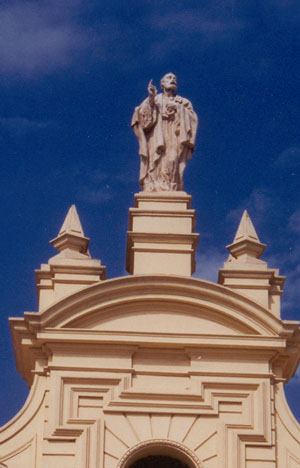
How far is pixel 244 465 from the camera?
2088 cm

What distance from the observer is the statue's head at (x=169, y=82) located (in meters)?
24.2

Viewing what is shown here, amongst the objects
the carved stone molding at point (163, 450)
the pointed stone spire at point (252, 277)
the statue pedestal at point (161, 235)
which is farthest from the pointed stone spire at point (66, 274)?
the carved stone molding at point (163, 450)

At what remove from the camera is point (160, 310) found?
21859 millimetres

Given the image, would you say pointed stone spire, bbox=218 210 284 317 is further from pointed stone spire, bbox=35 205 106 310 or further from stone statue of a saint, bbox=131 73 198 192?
pointed stone spire, bbox=35 205 106 310

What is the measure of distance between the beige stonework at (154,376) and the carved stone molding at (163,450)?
0.01 meters

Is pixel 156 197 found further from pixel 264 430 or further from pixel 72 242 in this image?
pixel 264 430

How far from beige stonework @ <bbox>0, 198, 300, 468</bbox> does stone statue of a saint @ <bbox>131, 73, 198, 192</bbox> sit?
93.6 inches

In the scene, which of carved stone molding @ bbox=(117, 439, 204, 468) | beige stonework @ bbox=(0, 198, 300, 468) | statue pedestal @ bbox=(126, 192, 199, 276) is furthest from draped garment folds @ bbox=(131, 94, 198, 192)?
carved stone molding @ bbox=(117, 439, 204, 468)

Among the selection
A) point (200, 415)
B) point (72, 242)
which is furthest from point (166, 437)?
point (72, 242)

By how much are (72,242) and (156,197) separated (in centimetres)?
159

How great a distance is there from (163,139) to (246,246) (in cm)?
237

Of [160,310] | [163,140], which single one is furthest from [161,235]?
[163,140]

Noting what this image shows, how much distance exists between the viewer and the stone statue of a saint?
77.6 ft

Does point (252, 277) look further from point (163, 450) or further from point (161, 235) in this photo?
point (163, 450)
